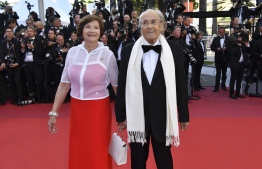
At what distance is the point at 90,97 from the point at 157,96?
572 mm

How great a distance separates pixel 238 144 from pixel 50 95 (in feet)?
15.8

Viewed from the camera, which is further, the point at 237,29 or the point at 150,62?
the point at 237,29

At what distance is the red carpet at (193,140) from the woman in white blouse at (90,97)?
1044 millimetres

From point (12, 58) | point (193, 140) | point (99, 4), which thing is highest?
point (99, 4)

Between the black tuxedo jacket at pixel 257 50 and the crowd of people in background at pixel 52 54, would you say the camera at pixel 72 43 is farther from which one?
the black tuxedo jacket at pixel 257 50

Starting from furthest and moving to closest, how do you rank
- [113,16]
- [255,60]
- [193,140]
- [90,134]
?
[113,16] → [255,60] → [193,140] → [90,134]

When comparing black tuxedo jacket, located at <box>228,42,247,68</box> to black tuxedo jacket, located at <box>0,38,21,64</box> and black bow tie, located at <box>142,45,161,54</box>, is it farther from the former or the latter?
black bow tie, located at <box>142,45,161,54</box>

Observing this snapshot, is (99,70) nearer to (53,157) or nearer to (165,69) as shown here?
(165,69)

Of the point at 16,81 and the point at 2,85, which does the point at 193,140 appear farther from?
the point at 2,85

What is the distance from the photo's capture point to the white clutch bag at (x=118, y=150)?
2.43m

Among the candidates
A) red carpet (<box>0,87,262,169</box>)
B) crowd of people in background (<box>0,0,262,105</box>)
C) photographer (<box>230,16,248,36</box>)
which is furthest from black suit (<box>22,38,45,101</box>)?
photographer (<box>230,16,248,36</box>)

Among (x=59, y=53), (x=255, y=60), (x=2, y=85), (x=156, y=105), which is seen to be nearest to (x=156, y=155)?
(x=156, y=105)

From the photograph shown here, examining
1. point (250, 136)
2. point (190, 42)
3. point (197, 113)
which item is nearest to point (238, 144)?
point (250, 136)

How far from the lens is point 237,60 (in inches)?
295
